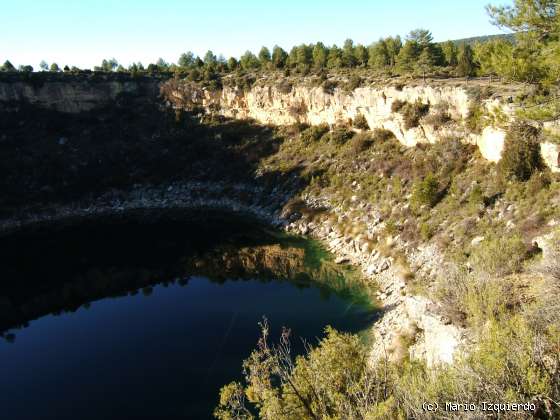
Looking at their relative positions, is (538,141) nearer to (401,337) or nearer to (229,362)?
(401,337)

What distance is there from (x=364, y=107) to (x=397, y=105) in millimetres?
4793

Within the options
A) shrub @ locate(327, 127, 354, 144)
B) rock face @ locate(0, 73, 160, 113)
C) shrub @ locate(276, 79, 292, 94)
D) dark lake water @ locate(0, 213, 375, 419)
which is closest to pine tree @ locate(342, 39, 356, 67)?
shrub @ locate(276, 79, 292, 94)

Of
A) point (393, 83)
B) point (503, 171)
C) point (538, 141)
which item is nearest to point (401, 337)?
point (503, 171)

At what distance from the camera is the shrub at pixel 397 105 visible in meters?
37.5

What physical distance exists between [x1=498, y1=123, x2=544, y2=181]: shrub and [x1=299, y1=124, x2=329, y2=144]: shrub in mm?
23800

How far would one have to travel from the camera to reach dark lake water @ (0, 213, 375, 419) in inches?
773

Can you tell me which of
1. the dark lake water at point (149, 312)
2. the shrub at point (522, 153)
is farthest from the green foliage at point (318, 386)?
the shrub at point (522, 153)

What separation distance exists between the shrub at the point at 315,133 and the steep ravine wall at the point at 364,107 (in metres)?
0.92

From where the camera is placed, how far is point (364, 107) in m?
42.0

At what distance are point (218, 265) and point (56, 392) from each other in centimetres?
1528

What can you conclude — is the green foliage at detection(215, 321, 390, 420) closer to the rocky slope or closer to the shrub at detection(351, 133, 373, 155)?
the rocky slope

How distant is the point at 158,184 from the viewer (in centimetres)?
5109

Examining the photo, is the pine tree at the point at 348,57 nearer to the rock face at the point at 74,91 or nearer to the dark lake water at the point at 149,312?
the dark lake water at the point at 149,312

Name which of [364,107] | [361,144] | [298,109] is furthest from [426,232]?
[298,109]
